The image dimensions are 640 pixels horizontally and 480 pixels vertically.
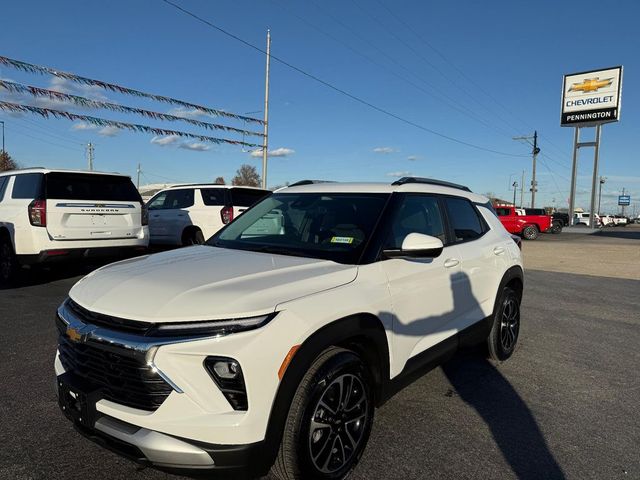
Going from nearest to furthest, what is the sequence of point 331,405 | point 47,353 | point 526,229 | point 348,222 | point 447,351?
point 331,405 → point 348,222 → point 447,351 → point 47,353 → point 526,229

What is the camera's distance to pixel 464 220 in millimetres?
4254

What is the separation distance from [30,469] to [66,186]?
19.0ft

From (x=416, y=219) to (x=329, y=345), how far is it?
1536 millimetres

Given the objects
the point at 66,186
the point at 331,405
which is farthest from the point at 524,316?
the point at 66,186

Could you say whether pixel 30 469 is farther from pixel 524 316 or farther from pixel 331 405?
pixel 524 316

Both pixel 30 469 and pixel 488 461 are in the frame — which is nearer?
pixel 30 469

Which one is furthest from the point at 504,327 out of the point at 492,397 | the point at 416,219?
the point at 416,219

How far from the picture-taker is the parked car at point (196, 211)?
35.6ft

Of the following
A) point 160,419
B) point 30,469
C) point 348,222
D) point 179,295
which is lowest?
point 30,469

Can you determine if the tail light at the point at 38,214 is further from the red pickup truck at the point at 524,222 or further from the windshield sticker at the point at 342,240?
the red pickup truck at the point at 524,222

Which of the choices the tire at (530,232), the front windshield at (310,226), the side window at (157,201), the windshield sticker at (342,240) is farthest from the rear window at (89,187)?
the tire at (530,232)

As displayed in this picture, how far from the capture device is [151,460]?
205 cm

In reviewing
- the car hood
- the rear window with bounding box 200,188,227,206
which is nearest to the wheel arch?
the car hood

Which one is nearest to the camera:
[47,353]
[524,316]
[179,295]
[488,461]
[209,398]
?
[209,398]
